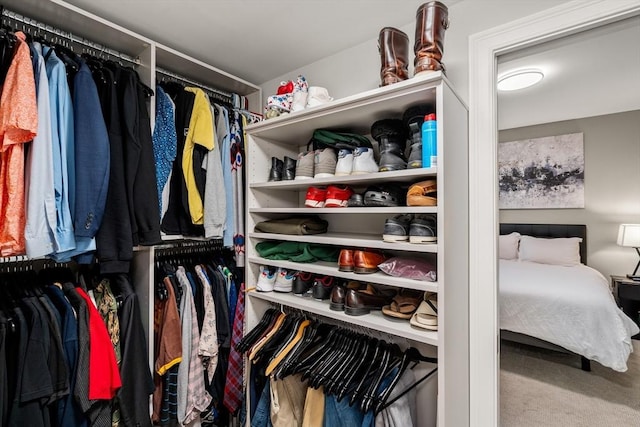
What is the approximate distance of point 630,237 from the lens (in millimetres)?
1688

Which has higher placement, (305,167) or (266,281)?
(305,167)

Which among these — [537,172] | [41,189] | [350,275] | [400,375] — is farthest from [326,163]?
[537,172]

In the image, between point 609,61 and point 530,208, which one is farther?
point 530,208

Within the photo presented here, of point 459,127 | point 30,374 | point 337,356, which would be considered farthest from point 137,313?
point 459,127

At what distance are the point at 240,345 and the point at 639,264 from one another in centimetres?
250

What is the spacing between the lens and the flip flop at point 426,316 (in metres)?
0.99

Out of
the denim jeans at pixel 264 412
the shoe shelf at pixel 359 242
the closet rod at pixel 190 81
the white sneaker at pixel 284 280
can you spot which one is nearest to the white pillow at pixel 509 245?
the shoe shelf at pixel 359 242

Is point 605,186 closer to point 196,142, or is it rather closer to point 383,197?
point 383,197

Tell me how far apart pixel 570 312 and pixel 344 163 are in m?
1.97

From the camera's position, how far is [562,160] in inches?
88.2

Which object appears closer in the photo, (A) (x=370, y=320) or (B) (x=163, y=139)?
(A) (x=370, y=320)

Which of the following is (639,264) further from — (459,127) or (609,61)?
(459,127)

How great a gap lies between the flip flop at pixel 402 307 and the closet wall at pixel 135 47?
1.11 m

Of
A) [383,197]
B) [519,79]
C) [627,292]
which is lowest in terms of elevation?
[627,292]
